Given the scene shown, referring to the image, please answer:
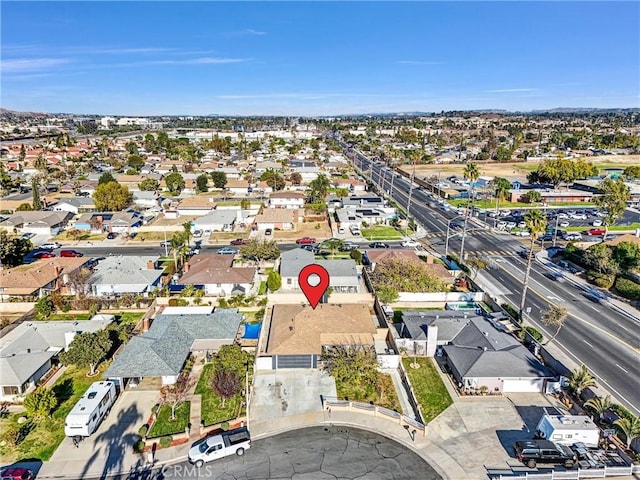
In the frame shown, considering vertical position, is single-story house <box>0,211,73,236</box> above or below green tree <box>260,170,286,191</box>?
below

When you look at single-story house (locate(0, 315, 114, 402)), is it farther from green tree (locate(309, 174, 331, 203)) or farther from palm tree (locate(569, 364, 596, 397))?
green tree (locate(309, 174, 331, 203))

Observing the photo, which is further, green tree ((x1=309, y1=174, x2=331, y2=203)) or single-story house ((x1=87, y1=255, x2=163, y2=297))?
green tree ((x1=309, y1=174, x2=331, y2=203))

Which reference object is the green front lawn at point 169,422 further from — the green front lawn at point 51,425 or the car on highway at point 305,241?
the car on highway at point 305,241

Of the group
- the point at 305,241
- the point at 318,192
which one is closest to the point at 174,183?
the point at 318,192

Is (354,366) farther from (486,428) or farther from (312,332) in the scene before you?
(486,428)

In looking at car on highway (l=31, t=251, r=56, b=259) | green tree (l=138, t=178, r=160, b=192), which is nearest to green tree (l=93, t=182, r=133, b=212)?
green tree (l=138, t=178, r=160, b=192)

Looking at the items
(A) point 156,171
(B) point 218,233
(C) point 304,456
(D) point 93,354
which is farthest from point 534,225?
(A) point 156,171
